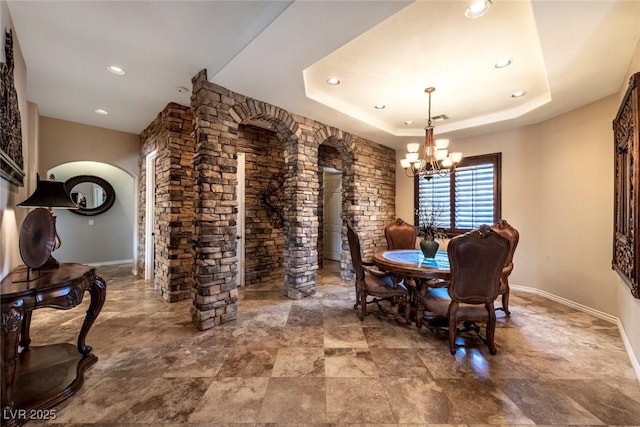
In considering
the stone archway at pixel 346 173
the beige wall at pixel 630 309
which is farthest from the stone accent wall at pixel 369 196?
the beige wall at pixel 630 309

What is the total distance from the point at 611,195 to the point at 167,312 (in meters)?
5.58

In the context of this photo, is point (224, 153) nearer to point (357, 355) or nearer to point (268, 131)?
point (268, 131)

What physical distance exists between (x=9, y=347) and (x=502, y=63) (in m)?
4.36

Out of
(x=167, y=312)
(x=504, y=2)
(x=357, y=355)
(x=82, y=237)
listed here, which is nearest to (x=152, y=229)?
(x=167, y=312)

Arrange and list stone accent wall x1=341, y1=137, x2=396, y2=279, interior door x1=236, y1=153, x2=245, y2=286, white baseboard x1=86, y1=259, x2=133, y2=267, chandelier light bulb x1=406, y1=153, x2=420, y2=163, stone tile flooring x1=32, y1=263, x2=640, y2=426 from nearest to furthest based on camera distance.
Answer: stone tile flooring x1=32, y1=263, x2=640, y2=426 < chandelier light bulb x1=406, y1=153, x2=420, y2=163 < interior door x1=236, y1=153, x2=245, y2=286 < stone accent wall x1=341, y1=137, x2=396, y2=279 < white baseboard x1=86, y1=259, x2=133, y2=267

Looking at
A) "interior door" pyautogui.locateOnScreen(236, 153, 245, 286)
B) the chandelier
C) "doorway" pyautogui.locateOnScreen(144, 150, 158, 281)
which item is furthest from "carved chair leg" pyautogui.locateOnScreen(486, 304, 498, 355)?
"doorway" pyautogui.locateOnScreen(144, 150, 158, 281)

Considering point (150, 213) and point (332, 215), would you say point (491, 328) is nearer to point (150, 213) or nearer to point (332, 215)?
point (332, 215)

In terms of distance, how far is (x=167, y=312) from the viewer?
3248 millimetres

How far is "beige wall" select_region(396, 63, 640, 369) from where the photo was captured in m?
3.14

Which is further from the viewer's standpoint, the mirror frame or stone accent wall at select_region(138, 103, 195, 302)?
the mirror frame

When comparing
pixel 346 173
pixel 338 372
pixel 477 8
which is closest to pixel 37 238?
pixel 338 372

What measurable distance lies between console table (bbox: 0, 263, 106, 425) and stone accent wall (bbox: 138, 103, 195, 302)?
4.42 ft

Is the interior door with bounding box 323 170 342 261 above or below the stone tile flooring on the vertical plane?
above

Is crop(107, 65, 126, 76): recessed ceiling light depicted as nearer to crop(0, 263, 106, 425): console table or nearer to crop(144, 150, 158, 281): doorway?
crop(144, 150, 158, 281): doorway
